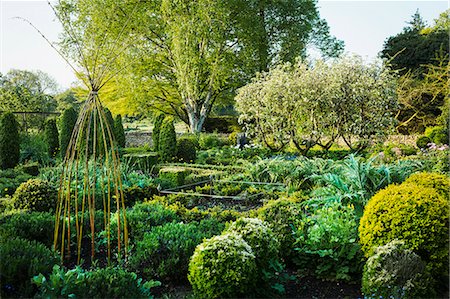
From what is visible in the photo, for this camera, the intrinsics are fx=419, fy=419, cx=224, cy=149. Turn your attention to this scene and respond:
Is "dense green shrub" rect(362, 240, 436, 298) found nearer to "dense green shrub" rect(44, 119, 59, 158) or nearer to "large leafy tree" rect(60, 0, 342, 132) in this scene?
"dense green shrub" rect(44, 119, 59, 158)

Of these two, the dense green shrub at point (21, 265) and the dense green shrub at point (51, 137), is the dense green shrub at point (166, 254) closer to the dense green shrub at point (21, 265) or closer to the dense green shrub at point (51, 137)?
the dense green shrub at point (21, 265)

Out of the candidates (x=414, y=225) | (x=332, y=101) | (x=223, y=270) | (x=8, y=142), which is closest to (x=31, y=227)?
(x=223, y=270)

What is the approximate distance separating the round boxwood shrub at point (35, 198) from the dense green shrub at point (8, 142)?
577 cm

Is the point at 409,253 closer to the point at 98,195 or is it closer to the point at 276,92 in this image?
the point at 98,195

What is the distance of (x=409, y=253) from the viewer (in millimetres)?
3438

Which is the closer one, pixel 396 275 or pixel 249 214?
pixel 396 275

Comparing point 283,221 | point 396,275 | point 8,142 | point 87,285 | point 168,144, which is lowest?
point 396,275

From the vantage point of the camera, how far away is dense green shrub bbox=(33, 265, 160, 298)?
288 centimetres

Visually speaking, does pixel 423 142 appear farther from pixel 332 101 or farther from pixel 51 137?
pixel 51 137

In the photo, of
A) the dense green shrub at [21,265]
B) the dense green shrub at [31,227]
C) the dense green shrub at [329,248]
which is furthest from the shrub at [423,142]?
the dense green shrub at [21,265]

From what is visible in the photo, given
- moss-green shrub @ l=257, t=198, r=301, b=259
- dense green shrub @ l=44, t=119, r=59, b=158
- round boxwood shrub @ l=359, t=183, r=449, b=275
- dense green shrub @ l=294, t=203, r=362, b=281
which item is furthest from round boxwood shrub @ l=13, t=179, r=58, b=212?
dense green shrub @ l=44, t=119, r=59, b=158

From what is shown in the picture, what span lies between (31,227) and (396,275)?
370 cm

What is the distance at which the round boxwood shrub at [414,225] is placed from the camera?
3.69m

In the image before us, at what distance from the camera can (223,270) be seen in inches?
128
